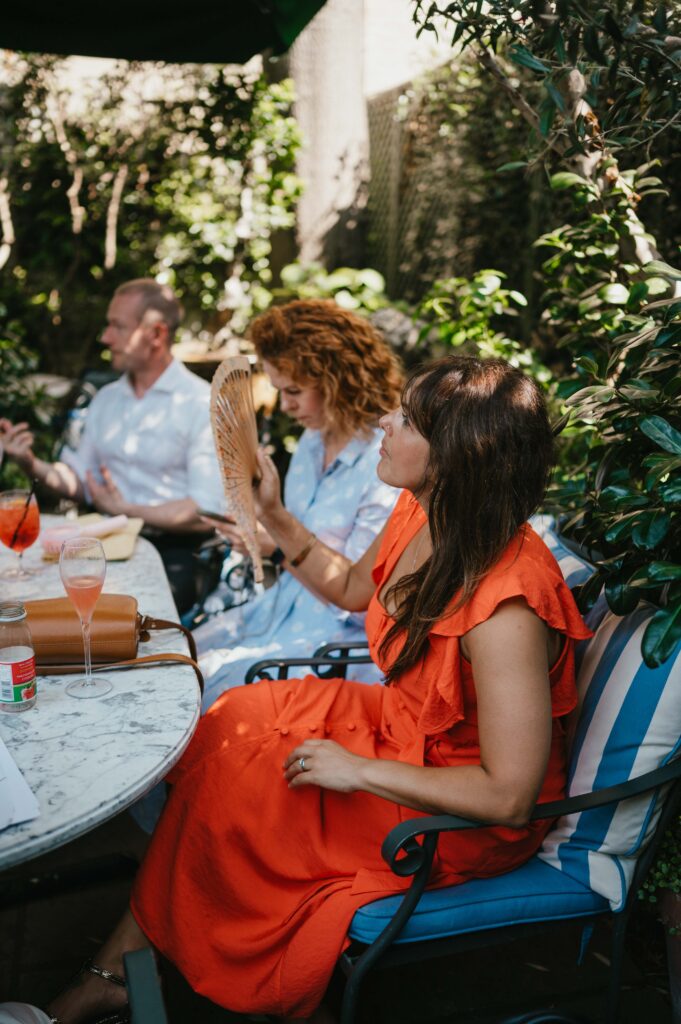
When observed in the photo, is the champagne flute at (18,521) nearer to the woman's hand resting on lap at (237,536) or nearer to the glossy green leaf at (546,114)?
the woman's hand resting on lap at (237,536)

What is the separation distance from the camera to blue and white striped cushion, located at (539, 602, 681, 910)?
165 centimetres

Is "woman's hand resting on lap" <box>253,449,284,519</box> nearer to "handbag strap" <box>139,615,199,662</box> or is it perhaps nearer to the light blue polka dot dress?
the light blue polka dot dress

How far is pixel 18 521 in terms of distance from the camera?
2.22 meters

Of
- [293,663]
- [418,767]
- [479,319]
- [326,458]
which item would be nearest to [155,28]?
[479,319]

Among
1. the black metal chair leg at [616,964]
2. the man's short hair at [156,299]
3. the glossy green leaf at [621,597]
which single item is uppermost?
the man's short hair at [156,299]

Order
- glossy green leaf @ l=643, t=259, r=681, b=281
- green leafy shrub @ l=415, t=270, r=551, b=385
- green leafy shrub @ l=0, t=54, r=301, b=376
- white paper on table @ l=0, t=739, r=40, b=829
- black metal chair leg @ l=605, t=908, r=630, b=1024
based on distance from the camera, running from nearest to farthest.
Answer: white paper on table @ l=0, t=739, r=40, b=829 < black metal chair leg @ l=605, t=908, r=630, b=1024 < glossy green leaf @ l=643, t=259, r=681, b=281 < green leafy shrub @ l=415, t=270, r=551, b=385 < green leafy shrub @ l=0, t=54, r=301, b=376

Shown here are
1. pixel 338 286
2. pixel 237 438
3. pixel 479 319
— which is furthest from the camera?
pixel 338 286

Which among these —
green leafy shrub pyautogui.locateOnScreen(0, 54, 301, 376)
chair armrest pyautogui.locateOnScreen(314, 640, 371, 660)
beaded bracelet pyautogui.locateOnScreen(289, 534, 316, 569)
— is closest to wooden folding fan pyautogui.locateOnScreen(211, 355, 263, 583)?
beaded bracelet pyautogui.locateOnScreen(289, 534, 316, 569)

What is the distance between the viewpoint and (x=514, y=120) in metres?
4.60

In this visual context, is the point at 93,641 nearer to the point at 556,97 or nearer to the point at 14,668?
the point at 14,668

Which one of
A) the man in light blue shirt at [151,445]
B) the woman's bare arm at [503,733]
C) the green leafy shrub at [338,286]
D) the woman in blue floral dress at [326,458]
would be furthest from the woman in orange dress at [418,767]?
the green leafy shrub at [338,286]

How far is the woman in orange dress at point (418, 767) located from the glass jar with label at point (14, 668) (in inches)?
16.4

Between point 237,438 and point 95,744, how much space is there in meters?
0.94

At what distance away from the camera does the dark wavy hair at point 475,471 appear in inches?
64.9
